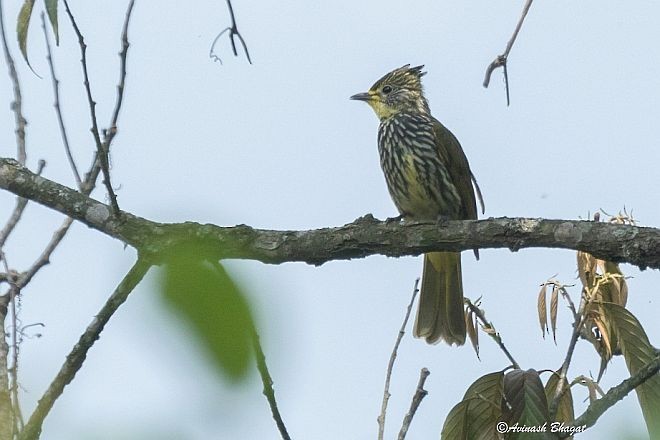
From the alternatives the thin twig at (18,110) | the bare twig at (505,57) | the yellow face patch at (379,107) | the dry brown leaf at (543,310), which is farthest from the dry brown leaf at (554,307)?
the yellow face patch at (379,107)

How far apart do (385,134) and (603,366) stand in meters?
3.20

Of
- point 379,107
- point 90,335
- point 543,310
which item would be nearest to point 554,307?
point 543,310

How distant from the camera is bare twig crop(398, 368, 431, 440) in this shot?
2.90 metres

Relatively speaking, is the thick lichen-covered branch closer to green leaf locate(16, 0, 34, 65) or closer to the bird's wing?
green leaf locate(16, 0, 34, 65)

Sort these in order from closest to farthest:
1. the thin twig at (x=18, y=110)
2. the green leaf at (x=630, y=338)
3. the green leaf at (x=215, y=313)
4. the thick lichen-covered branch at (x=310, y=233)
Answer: the green leaf at (x=215, y=313), the green leaf at (x=630, y=338), the thick lichen-covered branch at (x=310, y=233), the thin twig at (x=18, y=110)

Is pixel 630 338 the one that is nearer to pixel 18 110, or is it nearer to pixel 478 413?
pixel 478 413

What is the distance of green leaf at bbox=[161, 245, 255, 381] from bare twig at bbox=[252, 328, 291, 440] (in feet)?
0.07

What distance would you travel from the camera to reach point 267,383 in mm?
1610

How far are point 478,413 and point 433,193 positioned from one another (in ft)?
8.26

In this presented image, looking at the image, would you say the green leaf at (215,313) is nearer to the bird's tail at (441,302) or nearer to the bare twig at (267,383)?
the bare twig at (267,383)

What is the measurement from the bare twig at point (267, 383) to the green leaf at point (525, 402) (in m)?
1.07

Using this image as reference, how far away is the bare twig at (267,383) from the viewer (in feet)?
3.48

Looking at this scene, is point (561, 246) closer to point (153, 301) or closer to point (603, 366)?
point (603, 366)

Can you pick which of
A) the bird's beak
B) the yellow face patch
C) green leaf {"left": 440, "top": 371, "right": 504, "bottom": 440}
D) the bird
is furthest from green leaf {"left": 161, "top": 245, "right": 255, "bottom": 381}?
the bird's beak
